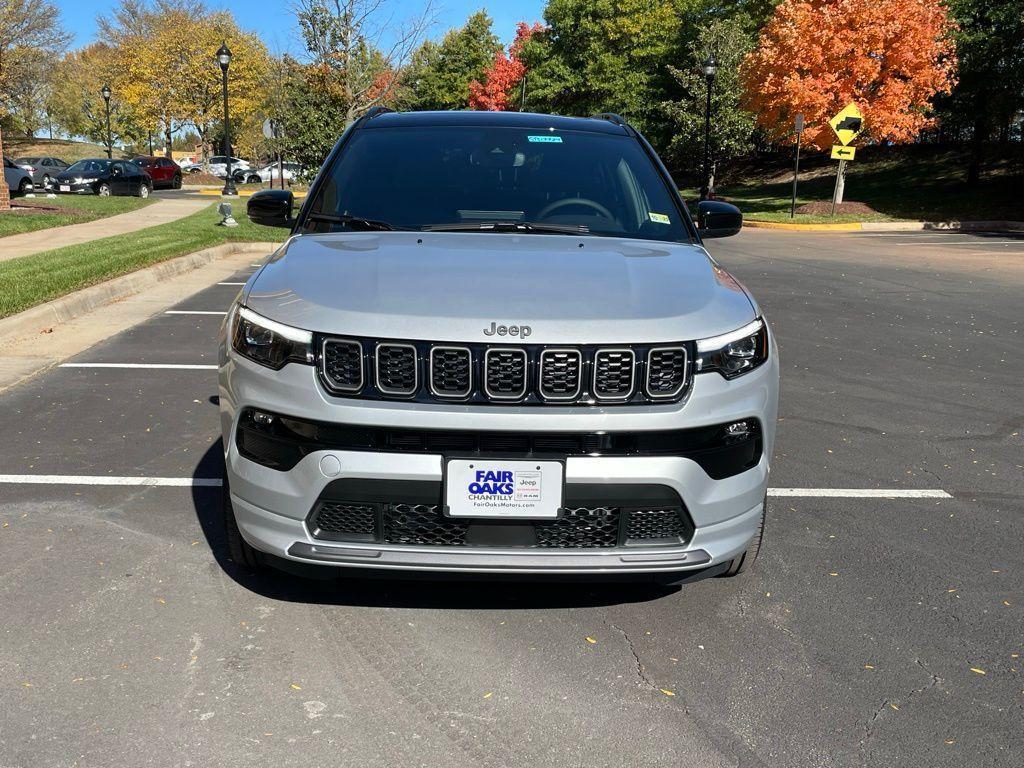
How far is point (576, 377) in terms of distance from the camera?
2.87 m

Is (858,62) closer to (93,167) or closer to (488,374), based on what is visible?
(93,167)

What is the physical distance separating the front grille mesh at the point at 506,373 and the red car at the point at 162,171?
43.2 meters

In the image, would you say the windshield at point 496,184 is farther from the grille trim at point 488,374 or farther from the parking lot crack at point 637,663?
the parking lot crack at point 637,663

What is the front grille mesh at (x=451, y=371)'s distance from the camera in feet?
9.35

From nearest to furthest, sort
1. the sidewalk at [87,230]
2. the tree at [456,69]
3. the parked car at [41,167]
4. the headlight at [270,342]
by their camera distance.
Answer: the headlight at [270,342] < the sidewalk at [87,230] < the parked car at [41,167] < the tree at [456,69]

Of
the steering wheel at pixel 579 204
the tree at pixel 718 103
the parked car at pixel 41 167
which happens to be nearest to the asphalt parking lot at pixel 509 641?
the steering wheel at pixel 579 204

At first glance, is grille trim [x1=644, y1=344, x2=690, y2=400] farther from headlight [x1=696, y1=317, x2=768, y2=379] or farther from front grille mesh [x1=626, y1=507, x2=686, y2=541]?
front grille mesh [x1=626, y1=507, x2=686, y2=541]

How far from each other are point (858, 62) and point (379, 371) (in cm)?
3001

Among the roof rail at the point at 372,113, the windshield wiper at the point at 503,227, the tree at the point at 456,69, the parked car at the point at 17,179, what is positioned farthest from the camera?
the tree at the point at 456,69

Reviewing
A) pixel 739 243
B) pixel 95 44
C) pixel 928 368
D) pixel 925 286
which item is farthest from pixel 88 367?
pixel 95 44

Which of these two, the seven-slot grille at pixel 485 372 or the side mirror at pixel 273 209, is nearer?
the seven-slot grille at pixel 485 372

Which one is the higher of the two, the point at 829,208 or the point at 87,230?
the point at 829,208

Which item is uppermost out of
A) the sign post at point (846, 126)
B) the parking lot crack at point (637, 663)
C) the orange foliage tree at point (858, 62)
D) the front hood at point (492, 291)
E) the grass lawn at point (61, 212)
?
the orange foliage tree at point (858, 62)

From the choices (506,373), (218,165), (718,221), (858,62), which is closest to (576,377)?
(506,373)
